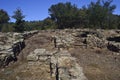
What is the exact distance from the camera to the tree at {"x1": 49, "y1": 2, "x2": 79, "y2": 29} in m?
54.0

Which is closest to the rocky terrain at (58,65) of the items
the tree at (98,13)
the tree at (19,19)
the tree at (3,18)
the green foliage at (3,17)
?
the tree at (19,19)

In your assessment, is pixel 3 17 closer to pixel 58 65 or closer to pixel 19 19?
pixel 19 19

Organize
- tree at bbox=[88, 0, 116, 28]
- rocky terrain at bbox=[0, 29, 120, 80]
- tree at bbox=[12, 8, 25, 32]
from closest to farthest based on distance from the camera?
rocky terrain at bbox=[0, 29, 120, 80] → tree at bbox=[12, 8, 25, 32] → tree at bbox=[88, 0, 116, 28]

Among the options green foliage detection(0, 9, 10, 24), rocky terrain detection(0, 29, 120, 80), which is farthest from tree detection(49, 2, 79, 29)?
rocky terrain detection(0, 29, 120, 80)

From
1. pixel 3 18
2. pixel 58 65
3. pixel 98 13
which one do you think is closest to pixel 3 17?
pixel 3 18

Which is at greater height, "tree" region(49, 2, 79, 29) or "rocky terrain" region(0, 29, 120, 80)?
"tree" region(49, 2, 79, 29)

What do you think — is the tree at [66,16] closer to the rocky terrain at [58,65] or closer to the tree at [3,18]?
the tree at [3,18]

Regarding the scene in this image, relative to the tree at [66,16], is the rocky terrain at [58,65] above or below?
below

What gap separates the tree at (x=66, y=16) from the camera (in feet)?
177

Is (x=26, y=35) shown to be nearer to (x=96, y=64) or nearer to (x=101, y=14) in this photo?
(x=96, y=64)

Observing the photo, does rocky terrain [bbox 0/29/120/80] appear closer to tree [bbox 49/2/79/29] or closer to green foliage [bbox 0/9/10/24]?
tree [bbox 49/2/79/29]

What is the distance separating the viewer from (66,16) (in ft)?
180

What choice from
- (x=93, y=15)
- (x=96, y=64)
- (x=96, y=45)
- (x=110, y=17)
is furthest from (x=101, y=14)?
(x=96, y=64)

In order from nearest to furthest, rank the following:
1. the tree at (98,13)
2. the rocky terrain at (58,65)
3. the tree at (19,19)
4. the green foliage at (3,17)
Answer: the rocky terrain at (58,65) → the tree at (19,19) → the tree at (98,13) → the green foliage at (3,17)
